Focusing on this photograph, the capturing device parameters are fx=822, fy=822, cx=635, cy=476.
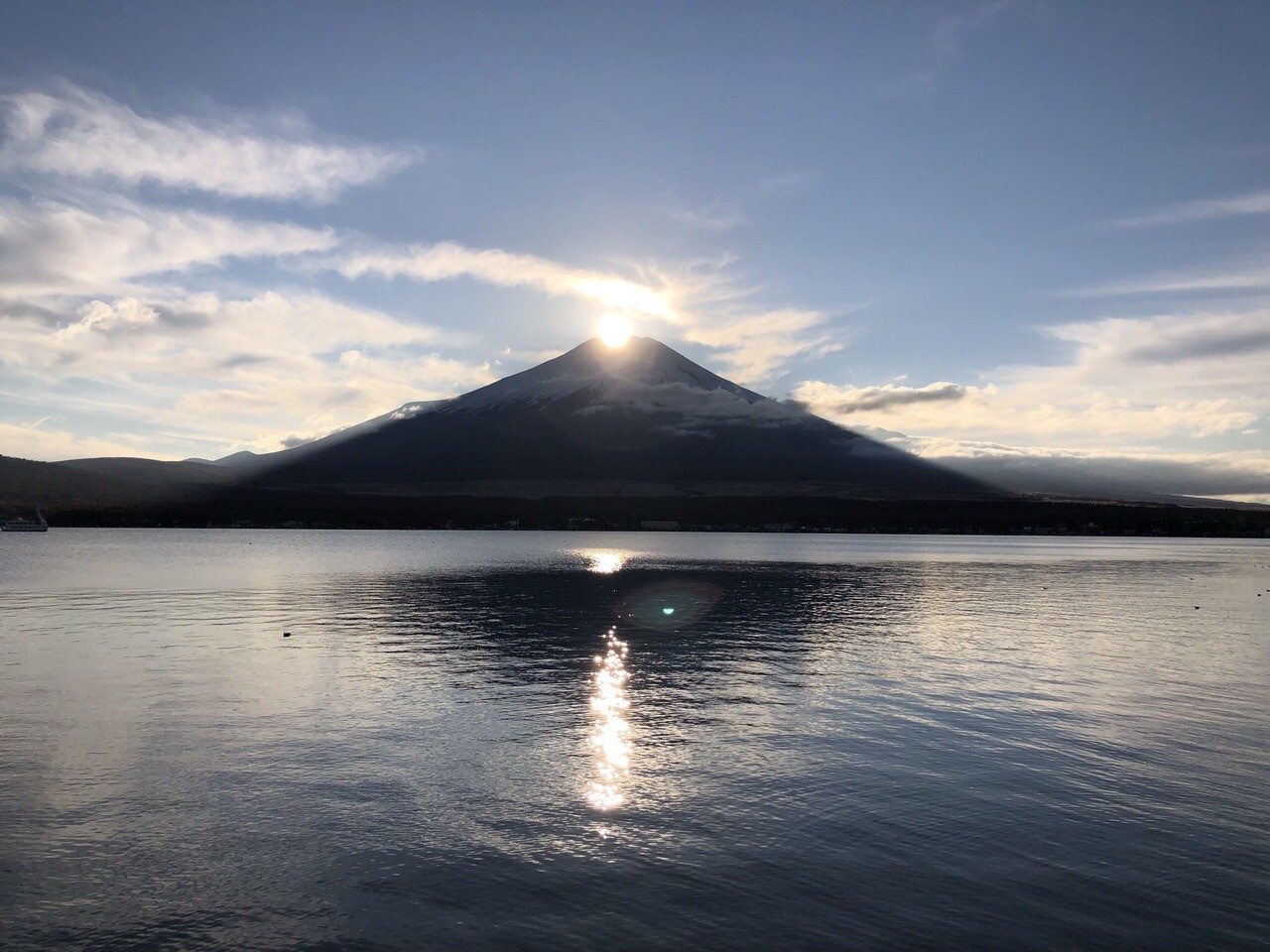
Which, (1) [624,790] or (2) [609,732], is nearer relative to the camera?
(1) [624,790]

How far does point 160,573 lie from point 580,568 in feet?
144

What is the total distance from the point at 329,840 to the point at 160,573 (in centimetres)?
7551

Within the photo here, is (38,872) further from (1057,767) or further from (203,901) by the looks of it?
(1057,767)

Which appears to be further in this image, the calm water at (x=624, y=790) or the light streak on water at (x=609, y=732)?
the light streak on water at (x=609, y=732)

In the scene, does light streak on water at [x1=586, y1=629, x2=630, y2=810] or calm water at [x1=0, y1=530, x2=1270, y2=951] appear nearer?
calm water at [x1=0, y1=530, x2=1270, y2=951]

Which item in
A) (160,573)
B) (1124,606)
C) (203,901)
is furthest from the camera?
(160,573)

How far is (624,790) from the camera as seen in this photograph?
17.7 m

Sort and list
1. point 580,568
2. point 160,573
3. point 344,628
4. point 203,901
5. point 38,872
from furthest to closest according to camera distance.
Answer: point 580,568, point 160,573, point 344,628, point 38,872, point 203,901

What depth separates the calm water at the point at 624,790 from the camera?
12.1 m

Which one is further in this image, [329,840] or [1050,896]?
[329,840]

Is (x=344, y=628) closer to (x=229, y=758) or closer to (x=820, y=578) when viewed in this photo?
(x=229, y=758)

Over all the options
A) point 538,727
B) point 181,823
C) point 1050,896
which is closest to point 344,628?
point 538,727

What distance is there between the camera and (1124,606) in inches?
2394

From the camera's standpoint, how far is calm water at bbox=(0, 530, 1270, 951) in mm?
12125
